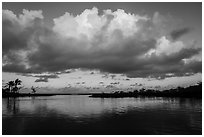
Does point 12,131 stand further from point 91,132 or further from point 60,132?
point 91,132

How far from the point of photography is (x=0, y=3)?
64.5 feet

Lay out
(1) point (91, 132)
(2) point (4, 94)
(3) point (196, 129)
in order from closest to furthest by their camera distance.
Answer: (1) point (91, 132) → (3) point (196, 129) → (2) point (4, 94)

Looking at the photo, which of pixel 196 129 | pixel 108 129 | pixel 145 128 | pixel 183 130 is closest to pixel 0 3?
pixel 108 129

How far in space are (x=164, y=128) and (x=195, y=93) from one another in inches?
4316

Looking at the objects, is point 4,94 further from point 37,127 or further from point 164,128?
point 164,128

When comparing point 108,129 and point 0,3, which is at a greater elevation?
point 0,3

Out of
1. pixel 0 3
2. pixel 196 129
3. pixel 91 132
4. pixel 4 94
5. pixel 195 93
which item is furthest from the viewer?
pixel 4 94

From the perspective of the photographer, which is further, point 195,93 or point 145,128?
point 195,93

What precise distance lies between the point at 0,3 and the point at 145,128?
75.3 feet

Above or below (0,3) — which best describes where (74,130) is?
below

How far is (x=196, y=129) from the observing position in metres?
27.9

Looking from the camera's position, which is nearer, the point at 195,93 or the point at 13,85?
the point at 195,93

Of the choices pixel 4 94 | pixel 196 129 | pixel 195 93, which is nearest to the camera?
pixel 196 129

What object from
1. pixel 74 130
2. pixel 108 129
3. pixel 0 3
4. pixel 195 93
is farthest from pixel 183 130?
pixel 195 93
